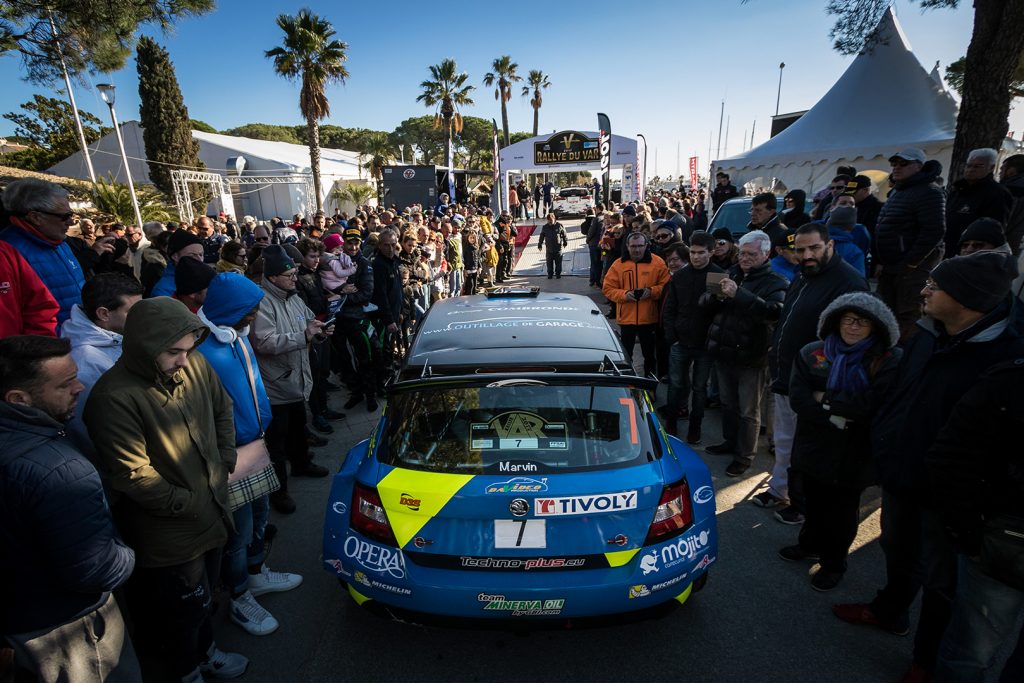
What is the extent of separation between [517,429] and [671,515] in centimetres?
81

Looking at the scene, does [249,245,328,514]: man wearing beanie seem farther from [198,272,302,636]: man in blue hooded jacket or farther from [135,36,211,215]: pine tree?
[135,36,211,215]: pine tree

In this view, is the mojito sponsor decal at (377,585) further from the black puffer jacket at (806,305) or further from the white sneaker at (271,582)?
the black puffer jacket at (806,305)

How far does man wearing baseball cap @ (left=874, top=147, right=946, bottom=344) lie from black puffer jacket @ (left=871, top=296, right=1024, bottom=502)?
365 cm

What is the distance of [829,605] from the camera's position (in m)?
2.82

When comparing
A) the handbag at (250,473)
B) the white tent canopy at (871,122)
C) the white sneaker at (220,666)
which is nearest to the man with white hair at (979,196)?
the handbag at (250,473)

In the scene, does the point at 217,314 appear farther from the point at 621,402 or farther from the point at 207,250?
the point at 207,250

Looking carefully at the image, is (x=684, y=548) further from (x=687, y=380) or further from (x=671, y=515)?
(x=687, y=380)

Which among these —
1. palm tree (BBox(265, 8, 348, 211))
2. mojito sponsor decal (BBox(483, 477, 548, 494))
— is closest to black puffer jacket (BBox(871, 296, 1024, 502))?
mojito sponsor decal (BBox(483, 477, 548, 494))

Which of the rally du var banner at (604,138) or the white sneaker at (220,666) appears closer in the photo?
the white sneaker at (220,666)

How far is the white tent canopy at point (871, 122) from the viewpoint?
11.4 m

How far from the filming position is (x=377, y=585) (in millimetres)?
2240

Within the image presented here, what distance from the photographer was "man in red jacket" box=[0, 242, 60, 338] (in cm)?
285

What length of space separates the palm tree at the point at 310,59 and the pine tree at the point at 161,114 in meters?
10.6

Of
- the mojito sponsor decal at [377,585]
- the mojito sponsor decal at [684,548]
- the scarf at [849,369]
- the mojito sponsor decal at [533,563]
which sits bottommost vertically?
the mojito sponsor decal at [377,585]
